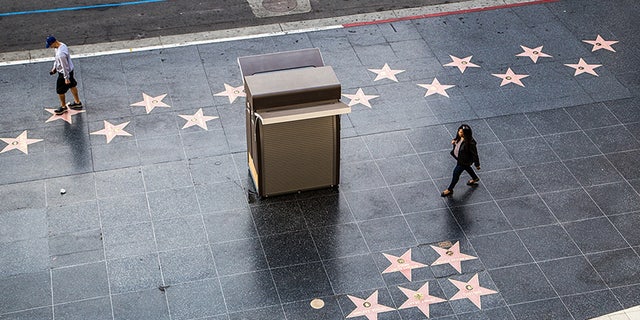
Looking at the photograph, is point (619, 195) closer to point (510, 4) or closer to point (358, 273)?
point (358, 273)

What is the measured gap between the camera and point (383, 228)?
586 inches

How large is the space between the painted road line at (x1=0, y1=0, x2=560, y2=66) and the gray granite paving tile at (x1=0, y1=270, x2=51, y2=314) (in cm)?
710

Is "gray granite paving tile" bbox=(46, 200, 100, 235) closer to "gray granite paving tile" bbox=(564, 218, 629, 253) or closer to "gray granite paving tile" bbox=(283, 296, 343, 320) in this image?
"gray granite paving tile" bbox=(283, 296, 343, 320)

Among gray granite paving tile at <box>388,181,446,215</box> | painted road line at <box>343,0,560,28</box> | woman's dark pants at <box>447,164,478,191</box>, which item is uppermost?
woman's dark pants at <box>447,164,478,191</box>

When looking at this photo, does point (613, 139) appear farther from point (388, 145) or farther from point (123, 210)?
point (123, 210)

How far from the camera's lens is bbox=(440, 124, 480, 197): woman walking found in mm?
14812

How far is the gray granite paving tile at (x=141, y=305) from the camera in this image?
1312 centimetres

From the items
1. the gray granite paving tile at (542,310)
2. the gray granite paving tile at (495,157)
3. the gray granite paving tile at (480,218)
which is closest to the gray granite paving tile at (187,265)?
the gray granite paving tile at (480,218)

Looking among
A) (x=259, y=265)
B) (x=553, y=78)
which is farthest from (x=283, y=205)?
(x=553, y=78)

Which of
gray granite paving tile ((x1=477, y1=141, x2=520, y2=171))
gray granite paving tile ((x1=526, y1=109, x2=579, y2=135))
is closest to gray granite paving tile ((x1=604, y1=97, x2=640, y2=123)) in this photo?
gray granite paving tile ((x1=526, y1=109, x2=579, y2=135))

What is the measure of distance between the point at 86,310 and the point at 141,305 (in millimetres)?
792

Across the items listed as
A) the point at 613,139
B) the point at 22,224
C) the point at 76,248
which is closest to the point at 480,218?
the point at 613,139

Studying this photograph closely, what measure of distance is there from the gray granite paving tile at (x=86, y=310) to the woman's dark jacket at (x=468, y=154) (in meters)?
6.10

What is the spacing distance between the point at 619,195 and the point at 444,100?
4118 mm
